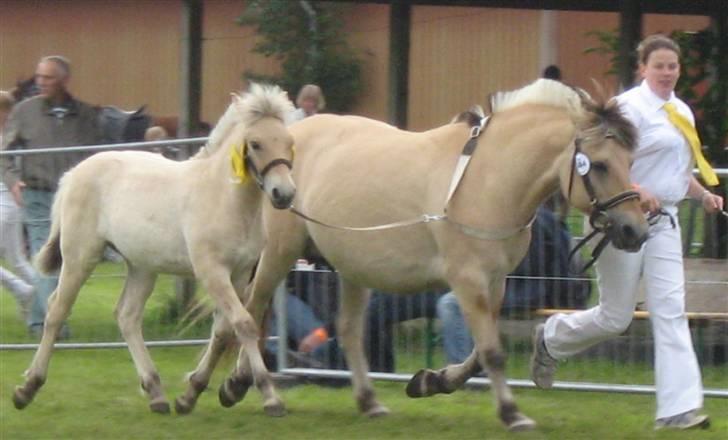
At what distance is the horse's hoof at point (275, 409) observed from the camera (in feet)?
25.4

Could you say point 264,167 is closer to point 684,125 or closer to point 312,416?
point 312,416

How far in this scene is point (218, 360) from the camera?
8.20 metres

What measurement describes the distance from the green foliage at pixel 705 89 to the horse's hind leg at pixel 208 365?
18.9 feet

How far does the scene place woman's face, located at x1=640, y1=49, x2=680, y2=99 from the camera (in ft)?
24.0

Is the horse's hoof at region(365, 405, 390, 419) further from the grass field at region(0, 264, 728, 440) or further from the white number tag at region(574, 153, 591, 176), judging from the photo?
the white number tag at region(574, 153, 591, 176)

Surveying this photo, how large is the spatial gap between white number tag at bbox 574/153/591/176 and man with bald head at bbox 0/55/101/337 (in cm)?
451

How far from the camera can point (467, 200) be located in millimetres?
7398

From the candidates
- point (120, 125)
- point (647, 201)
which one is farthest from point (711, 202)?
point (120, 125)

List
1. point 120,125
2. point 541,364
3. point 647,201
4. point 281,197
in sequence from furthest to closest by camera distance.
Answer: point 120,125, point 541,364, point 281,197, point 647,201

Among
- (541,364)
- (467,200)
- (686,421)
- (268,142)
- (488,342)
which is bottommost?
(686,421)

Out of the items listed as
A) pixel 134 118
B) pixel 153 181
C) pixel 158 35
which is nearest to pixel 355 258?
pixel 153 181

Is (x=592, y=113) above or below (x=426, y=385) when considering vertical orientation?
above

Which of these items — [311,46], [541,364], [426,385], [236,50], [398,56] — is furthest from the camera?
[236,50]

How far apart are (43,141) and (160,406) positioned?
3762 mm
